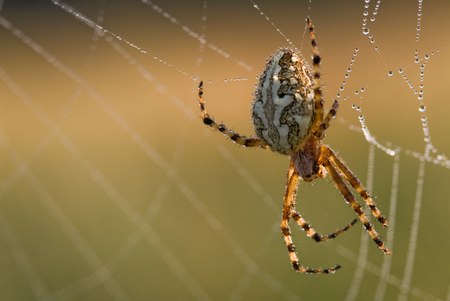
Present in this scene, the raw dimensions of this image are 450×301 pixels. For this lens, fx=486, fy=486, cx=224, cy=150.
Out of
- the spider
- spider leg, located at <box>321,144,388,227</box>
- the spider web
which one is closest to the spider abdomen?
the spider

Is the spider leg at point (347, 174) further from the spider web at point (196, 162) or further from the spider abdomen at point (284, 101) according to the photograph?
the spider web at point (196, 162)

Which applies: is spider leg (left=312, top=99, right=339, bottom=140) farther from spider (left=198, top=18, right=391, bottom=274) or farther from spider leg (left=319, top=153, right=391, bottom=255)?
spider leg (left=319, top=153, right=391, bottom=255)

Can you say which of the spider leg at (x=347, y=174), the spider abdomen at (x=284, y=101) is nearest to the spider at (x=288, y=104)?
the spider abdomen at (x=284, y=101)

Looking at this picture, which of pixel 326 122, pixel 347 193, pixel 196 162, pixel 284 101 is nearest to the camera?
pixel 284 101

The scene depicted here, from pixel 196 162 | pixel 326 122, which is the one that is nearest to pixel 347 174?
pixel 326 122

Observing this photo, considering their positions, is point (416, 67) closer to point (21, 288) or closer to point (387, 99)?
point (387, 99)

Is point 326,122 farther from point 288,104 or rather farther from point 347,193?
point 347,193
